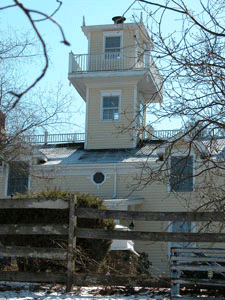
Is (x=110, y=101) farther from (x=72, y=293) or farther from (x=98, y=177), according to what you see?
(x=72, y=293)

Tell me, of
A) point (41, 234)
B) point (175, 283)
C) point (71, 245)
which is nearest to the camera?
point (175, 283)

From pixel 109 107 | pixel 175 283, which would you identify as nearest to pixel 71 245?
pixel 175 283

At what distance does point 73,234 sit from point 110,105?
57.6 feet

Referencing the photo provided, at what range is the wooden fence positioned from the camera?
6.93m

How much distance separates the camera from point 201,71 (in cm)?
616

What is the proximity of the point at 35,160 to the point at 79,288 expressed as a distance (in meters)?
15.9

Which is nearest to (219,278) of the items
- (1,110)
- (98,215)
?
(98,215)

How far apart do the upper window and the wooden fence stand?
1695 centimetres

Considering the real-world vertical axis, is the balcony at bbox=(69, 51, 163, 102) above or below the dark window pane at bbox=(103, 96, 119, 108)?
above

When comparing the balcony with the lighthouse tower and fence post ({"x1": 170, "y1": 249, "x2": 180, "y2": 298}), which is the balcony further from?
fence post ({"x1": 170, "y1": 249, "x2": 180, "y2": 298})

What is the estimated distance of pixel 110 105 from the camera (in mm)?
24547

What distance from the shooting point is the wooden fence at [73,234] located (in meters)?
6.93

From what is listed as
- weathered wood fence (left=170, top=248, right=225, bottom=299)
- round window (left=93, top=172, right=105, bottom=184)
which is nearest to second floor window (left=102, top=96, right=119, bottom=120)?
round window (left=93, top=172, right=105, bottom=184)

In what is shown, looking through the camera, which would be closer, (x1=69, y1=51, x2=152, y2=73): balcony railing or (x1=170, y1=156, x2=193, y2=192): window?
(x1=170, y1=156, x2=193, y2=192): window
